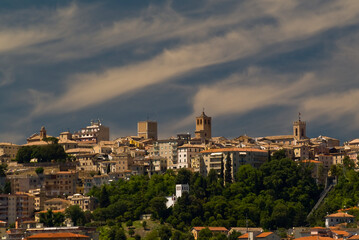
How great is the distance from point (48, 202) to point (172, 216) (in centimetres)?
1787

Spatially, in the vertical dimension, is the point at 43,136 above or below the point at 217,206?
above

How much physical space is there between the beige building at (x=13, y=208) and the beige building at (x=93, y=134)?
41.2 meters

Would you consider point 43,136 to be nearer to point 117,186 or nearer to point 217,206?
point 117,186

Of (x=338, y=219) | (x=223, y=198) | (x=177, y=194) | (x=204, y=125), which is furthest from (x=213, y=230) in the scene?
(x=204, y=125)

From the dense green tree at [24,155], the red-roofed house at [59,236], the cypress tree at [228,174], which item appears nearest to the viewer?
the red-roofed house at [59,236]

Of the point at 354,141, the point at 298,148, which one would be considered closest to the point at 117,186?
the point at 298,148

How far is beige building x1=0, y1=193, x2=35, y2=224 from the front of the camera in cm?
10912

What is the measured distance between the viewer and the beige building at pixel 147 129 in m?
146

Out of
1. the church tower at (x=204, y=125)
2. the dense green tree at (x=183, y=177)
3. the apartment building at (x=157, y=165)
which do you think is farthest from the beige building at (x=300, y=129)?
the dense green tree at (x=183, y=177)

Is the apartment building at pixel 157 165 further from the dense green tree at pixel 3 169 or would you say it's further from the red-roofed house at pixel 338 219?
the red-roofed house at pixel 338 219

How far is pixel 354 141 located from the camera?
13475 centimetres

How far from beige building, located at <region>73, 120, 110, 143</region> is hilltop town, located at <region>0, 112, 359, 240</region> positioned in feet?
36.2

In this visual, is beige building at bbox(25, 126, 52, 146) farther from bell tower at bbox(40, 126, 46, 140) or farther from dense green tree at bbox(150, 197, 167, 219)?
dense green tree at bbox(150, 197, 167, 219)

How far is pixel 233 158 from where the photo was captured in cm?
11275
